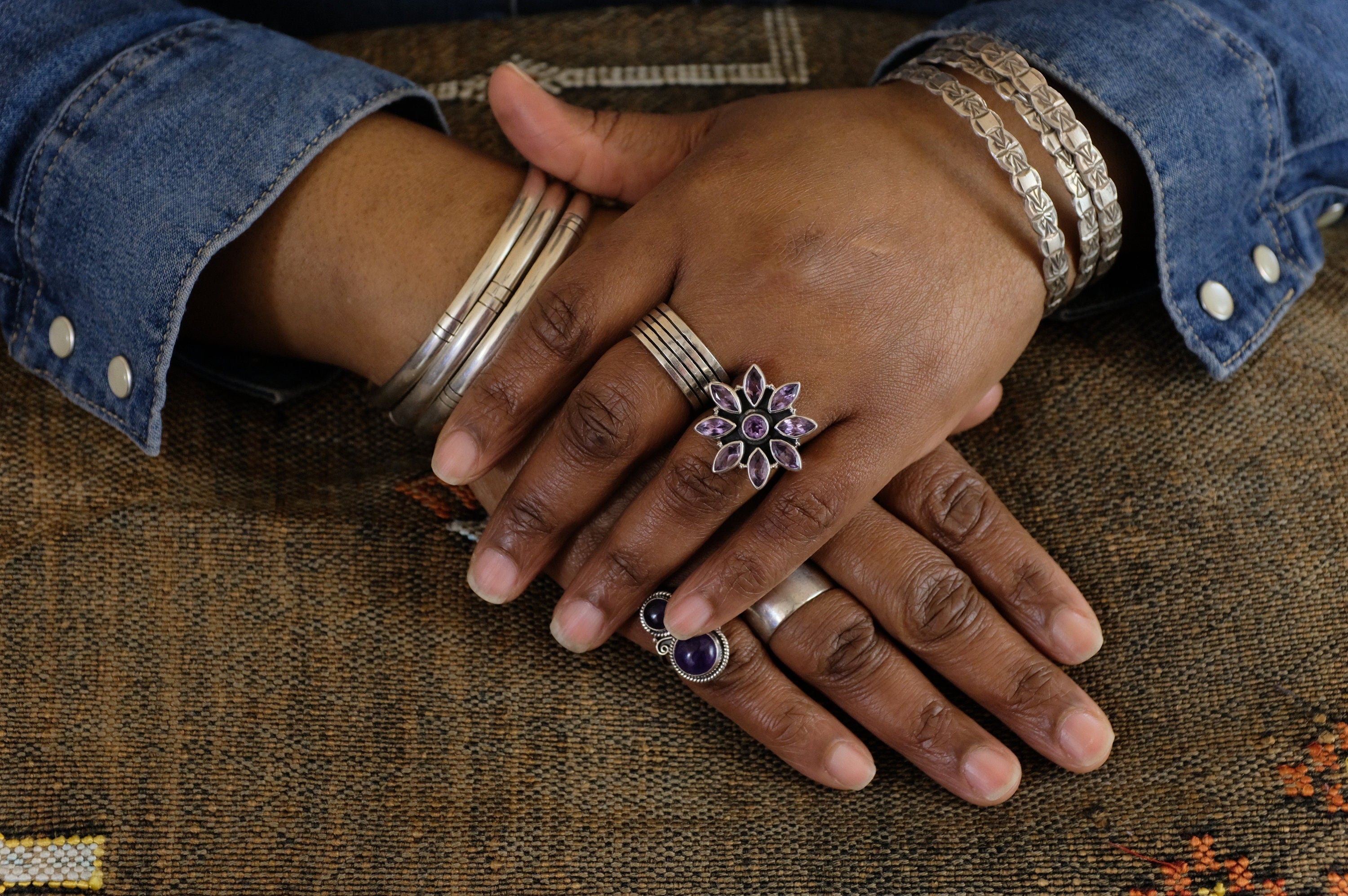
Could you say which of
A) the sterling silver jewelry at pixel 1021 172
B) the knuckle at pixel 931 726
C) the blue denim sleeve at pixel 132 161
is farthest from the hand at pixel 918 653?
the blue denim sleeve at pixel 132 161

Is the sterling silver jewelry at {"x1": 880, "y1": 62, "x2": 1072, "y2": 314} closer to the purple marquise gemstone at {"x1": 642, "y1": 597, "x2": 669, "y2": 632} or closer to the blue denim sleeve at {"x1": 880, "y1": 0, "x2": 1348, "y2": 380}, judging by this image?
the blue denim sleeve at {"x1": 880, "y1": 0, "x2": 1348, "y2": 380}

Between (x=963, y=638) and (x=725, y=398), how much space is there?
0.34 metres

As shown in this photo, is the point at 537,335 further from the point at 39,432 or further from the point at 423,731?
the point at 39,432

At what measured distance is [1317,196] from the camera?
113cm

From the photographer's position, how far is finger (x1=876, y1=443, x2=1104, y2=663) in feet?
3.12

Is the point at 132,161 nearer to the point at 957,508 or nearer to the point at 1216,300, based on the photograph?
the point at 957,508

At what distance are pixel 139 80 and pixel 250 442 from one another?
0.38 metres

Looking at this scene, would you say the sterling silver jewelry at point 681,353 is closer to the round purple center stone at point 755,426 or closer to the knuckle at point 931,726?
the round purple center stone at point 755,426

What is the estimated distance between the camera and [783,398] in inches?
32.7

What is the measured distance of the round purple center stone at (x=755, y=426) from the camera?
Result: 0.83 meters

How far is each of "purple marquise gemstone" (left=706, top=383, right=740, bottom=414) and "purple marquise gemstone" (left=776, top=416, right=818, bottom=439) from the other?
4cm

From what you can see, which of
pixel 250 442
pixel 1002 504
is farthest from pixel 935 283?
pixel 250 442

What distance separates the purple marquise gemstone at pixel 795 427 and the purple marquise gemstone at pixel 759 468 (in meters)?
0.03

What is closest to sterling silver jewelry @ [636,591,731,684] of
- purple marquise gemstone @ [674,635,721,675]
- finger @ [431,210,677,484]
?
purple marquise gemstone @ [674,635,721,675]
